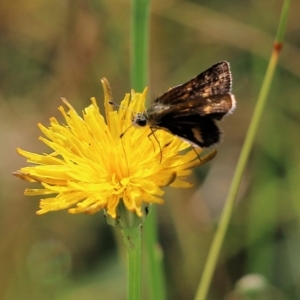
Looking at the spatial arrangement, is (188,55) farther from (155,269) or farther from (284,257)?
(155,269)

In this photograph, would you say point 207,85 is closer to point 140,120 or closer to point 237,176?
point 140,120

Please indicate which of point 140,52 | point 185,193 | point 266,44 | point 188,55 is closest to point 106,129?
point 140,52

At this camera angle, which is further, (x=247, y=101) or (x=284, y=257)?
(x=247, y=101)

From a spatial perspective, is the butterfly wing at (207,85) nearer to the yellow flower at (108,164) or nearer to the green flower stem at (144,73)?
the yellow flower at (108,164)

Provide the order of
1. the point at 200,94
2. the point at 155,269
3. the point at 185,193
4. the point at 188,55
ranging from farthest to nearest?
the point at 188,55 < the point at 185,193 < the point at 155,269 < the point at 200,94

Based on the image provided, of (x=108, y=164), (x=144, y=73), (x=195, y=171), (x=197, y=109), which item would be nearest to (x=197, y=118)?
(x=197, y=109)

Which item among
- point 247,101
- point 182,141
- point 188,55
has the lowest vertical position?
point 182,141

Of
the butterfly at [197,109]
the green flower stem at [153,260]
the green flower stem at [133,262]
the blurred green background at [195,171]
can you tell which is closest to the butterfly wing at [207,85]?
the butterfly at [197,109]

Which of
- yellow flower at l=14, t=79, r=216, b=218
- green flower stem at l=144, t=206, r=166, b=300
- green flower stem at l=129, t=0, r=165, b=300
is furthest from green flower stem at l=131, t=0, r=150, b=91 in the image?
green flower stem at l=144, t=206, r=166, b=300
